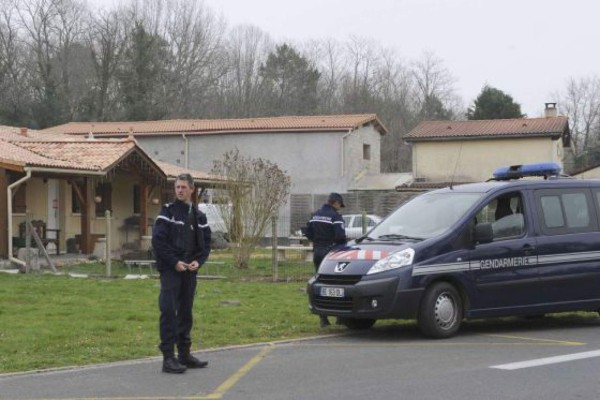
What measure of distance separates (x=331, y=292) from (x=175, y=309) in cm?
253

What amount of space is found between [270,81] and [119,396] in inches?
2318

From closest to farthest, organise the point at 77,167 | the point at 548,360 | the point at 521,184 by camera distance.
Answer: the point at 548,360
the point at 521,184
the point at 77,167

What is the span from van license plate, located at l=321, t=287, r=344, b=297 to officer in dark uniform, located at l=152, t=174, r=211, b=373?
2.27m

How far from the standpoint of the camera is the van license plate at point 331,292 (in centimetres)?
971

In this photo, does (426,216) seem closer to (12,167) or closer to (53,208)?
(12,167)

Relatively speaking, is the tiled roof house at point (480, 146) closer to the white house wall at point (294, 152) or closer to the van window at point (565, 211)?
the white house wall at point (294, 152)

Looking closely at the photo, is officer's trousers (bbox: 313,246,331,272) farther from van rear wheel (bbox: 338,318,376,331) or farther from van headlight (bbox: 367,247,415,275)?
van headlight (bbox: 367,247,415,275)

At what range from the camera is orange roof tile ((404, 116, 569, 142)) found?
42.3 m

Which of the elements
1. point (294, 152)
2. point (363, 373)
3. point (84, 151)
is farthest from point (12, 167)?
point (294, 152)

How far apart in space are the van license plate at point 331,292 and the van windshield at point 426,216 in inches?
40.2

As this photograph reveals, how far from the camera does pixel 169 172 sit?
95.8ft

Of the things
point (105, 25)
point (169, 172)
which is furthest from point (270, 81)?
point (169, 172)

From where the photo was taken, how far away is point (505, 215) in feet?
34.3

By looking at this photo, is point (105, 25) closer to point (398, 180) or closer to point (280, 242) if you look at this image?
point (398, 180)
